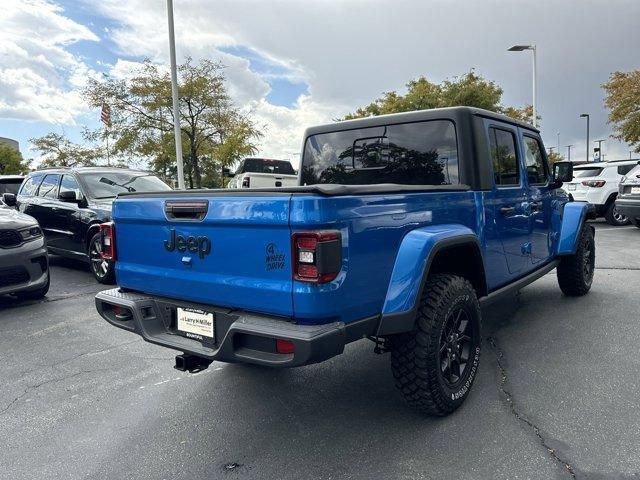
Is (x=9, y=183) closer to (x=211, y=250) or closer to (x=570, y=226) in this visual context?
(x=211, y=250)

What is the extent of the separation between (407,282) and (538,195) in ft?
8.17

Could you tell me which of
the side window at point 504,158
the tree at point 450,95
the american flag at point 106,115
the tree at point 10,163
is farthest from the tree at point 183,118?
the tree at point 10,163

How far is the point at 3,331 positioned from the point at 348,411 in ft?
12.9

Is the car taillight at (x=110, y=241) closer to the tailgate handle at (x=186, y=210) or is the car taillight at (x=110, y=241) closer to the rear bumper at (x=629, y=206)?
the tailgate handle at (x=186, y=210)

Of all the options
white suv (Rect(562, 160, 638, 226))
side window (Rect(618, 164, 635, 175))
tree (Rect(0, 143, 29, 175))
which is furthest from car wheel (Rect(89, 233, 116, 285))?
tree (Rect(0, 143, 29, 175))

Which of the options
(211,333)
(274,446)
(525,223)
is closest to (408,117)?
(525,223)

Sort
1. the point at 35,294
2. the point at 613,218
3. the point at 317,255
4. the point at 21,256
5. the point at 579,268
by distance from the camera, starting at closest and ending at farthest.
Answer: the point at 317,255, the point at 579,268, the point at 21,256, the point at 35,294, the point at 613,218

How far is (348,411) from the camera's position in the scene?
3104 mm

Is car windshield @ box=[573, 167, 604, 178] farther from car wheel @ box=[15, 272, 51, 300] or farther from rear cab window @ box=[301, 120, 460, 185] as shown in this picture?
car wheel @ box=[15, 272, 51, 300]

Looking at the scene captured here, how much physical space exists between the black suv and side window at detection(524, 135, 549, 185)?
5.46 m

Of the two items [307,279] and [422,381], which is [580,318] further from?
[307,279]

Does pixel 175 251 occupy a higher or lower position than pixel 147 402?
higher

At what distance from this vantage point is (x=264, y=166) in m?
16.4

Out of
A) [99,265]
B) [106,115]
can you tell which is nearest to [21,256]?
[99,265]
